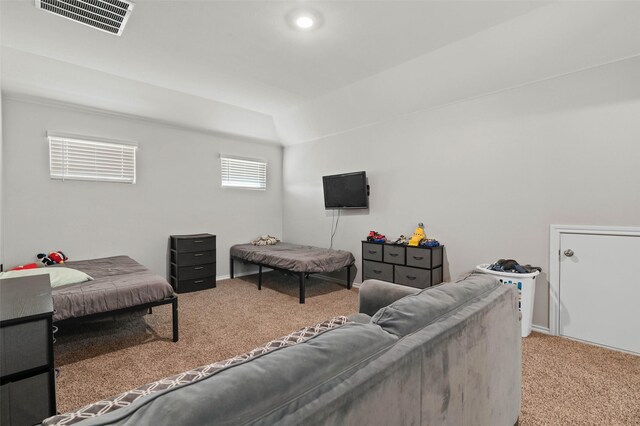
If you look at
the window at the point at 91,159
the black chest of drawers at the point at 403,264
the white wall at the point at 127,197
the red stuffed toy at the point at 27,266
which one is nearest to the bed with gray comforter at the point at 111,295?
the red stuffed toy at the point at 27,266

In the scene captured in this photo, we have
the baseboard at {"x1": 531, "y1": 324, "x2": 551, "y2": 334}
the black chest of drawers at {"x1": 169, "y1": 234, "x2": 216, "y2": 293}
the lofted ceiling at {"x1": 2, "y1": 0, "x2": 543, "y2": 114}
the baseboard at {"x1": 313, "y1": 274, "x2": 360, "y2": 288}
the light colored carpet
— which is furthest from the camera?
the baseboard at {"x1": 313, "y1": 274, "x2": 360, "y2": 288}

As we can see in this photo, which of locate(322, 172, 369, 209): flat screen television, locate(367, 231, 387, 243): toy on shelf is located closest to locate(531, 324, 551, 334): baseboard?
locate(367, 231, 387, 243): toy on shelf

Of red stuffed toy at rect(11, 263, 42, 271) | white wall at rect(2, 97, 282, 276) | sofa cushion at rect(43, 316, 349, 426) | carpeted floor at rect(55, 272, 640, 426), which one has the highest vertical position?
white wall at rect(2, 97, 282, 276)

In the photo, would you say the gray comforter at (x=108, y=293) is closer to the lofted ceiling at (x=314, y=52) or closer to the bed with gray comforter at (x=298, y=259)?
the bed with gray comforter at (x=298, y=259)

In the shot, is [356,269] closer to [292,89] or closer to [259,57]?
[292,89]

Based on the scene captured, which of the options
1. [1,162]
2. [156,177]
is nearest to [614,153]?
[156,177]

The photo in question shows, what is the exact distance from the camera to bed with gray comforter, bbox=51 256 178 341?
2404mm

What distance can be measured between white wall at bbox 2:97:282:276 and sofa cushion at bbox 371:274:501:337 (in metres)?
4.40

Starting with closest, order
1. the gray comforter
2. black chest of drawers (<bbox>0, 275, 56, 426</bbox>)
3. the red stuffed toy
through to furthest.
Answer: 1. black chest of drawers (<bbox>0, 275, 56, 426</bbox>)
2. the gray comforter
3. the red stuffed toy

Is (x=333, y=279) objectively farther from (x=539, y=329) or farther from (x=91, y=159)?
(x=91, y=159)

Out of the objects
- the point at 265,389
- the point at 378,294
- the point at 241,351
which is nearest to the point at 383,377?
the point at 265,389

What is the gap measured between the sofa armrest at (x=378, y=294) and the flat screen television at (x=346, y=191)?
2514 mm

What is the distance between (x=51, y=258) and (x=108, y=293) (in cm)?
178

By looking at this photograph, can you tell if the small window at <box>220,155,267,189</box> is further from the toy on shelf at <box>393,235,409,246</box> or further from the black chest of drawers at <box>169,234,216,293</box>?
the toy on shelf at <box>393,235,409,246</box>
